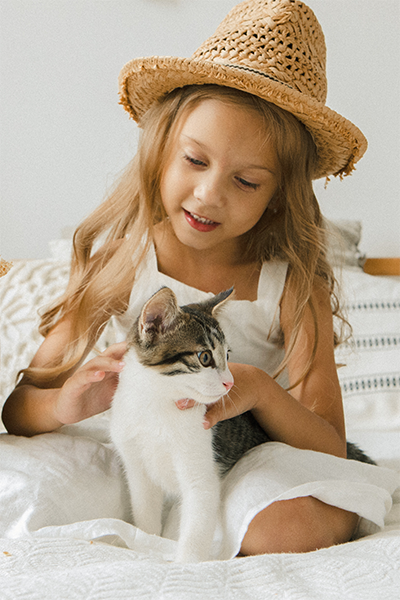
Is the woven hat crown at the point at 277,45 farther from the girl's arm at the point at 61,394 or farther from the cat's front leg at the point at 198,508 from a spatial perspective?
the cat's front leg at the point at 198,508

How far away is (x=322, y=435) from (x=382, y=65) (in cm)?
146

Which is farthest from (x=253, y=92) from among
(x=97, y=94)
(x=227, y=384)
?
(x=97, y=94)

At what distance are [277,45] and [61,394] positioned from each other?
708 mm

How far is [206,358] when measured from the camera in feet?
2.43

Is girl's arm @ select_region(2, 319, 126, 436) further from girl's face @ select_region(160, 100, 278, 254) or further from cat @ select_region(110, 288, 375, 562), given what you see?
girl's face @ select_region(160, 100, 278, 254)

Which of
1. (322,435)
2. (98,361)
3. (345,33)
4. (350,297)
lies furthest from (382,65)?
(98,361)

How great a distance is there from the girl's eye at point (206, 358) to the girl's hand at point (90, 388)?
144 mm

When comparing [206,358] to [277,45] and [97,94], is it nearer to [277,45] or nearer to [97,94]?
[277,45]

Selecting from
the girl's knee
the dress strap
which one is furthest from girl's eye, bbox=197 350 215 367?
the dress strap

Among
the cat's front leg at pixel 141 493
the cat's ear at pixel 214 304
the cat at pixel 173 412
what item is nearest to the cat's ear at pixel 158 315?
the cat at pixel 173 412

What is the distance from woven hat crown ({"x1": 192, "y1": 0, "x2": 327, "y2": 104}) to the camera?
2.95ft

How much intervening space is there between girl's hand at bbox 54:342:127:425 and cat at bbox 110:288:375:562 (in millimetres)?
39

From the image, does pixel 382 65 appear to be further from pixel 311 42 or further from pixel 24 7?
pixel 24 7

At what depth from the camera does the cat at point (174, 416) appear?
28.5 inches
